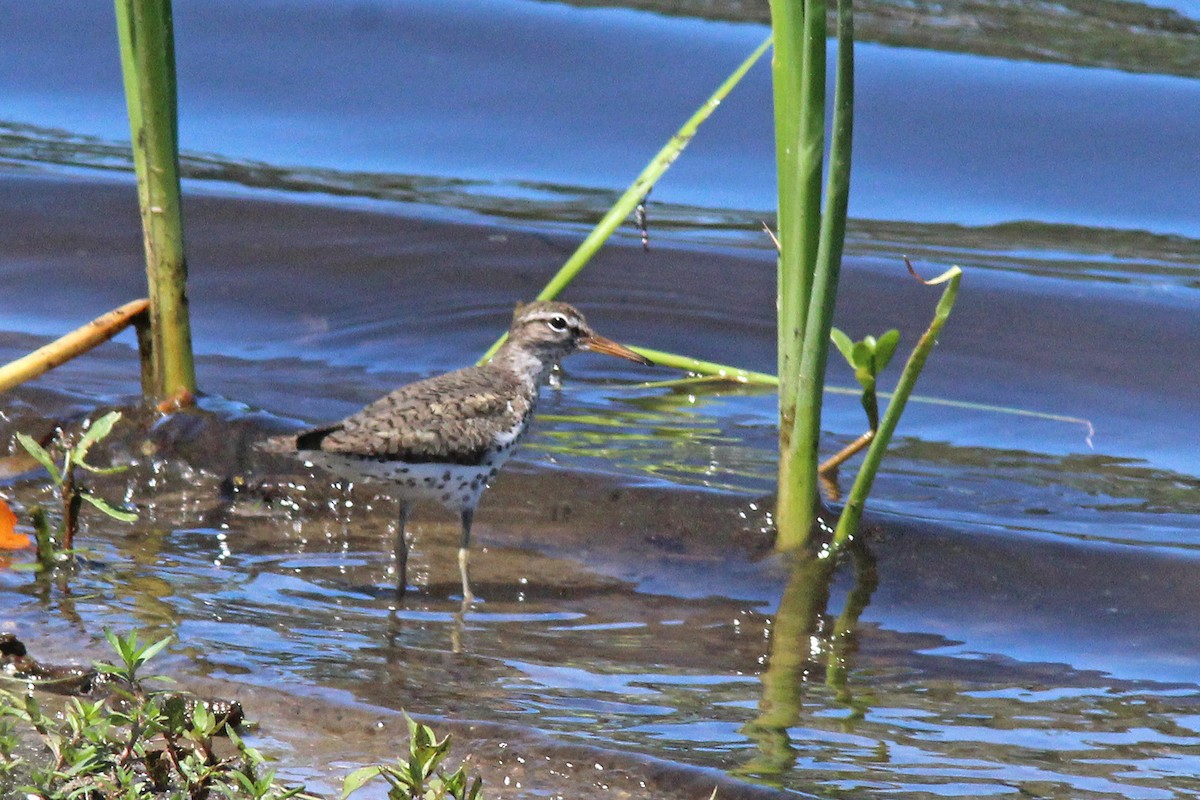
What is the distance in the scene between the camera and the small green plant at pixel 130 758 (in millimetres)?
3229

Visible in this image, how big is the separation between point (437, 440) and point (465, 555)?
0.44 metres

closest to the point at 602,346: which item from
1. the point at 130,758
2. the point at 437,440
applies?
the point at 437,440

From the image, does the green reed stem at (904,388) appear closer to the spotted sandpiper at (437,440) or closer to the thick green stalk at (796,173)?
the thick green stalk at (796,173)

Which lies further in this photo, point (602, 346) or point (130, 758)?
point (602, 346)

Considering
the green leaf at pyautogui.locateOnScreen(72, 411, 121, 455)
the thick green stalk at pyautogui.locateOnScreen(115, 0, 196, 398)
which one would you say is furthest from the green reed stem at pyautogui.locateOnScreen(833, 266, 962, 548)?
the thick green stalk at pyautogui.locateOnScreen(115, 0, 196, 398)

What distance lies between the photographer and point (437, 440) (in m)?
5.88

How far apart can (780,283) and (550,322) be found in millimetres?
1848

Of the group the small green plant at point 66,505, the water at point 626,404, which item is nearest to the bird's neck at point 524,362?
the water at point 626,404

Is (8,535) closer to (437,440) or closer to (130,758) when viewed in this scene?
(437,440)

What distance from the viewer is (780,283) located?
541 centimetres

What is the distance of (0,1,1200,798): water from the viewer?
172 inches

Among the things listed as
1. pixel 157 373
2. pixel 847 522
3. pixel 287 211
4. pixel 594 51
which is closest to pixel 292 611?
pixel 157 373

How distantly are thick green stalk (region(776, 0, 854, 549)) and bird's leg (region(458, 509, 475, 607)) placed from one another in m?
1.16

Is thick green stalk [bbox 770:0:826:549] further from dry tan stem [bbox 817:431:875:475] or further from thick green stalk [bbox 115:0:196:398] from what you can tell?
thick green stalk [bbox 115:0:196:398]
